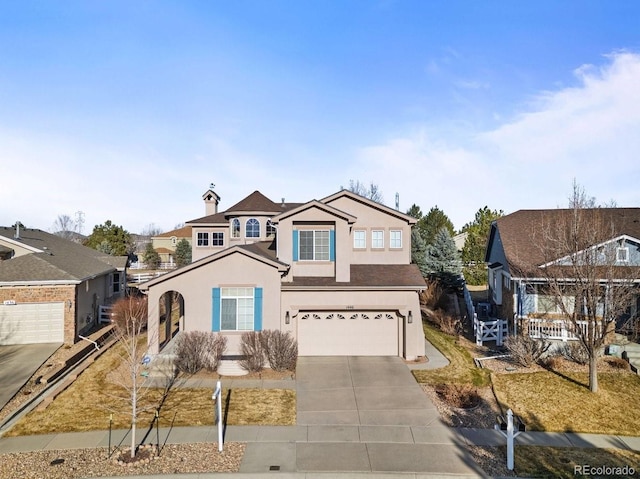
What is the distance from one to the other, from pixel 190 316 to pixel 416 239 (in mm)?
23175

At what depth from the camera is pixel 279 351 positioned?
1413 cm

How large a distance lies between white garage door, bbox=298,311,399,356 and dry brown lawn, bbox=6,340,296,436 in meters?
3.89

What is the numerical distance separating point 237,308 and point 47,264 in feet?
34.1

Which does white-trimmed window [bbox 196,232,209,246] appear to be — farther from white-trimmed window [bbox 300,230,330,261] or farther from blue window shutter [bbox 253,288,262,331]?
blue window shutter [bbox 253,288,262,331]

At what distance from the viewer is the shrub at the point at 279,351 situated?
14148 mm

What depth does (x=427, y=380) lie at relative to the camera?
529 inches

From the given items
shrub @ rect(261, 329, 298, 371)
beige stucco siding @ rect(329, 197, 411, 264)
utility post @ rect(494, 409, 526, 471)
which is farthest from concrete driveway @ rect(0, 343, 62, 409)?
beige stucco siding @ rect(329, 197, 411, 264)

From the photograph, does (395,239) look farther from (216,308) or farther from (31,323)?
(31,323)

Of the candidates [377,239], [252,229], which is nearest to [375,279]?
[377,239]

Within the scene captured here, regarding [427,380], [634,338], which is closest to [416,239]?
[634,338]

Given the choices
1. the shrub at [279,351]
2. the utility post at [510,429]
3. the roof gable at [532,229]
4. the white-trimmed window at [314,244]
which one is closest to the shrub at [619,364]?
the roof gable at [532,229]

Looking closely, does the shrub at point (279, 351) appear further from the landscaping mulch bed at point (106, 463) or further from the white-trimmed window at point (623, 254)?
the white-trimmed window at point (623, 254)

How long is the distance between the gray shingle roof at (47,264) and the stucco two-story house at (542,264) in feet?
65.9

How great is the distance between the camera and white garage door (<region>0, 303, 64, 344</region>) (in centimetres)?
1706
